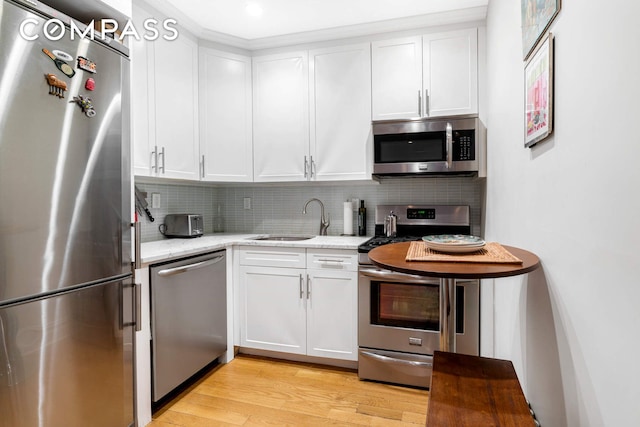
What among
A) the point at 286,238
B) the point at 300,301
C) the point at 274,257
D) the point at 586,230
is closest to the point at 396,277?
the point at 300,301

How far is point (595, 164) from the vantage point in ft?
2.48

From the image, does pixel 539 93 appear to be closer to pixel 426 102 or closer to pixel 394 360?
pixel 426 102

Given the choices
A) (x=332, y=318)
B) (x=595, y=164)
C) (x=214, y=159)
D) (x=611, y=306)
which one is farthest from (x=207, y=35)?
(x=611, y=306)

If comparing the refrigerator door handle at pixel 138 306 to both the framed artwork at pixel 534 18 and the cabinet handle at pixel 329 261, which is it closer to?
the cabinet handle at pixel 329 261

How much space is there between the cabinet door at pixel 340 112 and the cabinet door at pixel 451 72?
43cm

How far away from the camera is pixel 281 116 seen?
281cm

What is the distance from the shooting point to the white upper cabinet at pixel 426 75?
239 centimetres

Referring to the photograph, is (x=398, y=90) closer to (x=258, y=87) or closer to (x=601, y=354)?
(x=258, y=87)

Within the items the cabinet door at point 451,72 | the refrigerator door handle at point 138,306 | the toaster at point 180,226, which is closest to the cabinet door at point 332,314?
the toaster at point 180,226

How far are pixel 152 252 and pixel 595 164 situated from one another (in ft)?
6.38

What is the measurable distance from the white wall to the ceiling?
50.0 inches

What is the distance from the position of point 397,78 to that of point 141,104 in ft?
5.62

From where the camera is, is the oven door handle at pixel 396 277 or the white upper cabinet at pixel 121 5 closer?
the white upper cabinet at pixel 121 5

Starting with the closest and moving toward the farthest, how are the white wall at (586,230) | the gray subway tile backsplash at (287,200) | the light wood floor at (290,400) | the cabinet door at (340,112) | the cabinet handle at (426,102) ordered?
the white wall at (586,230)
the light wood floor at (290,400)
the cabinet handle at (426,102)
the cabinet door at (340,112)
the gray subway tile backsplash at (287,200)
